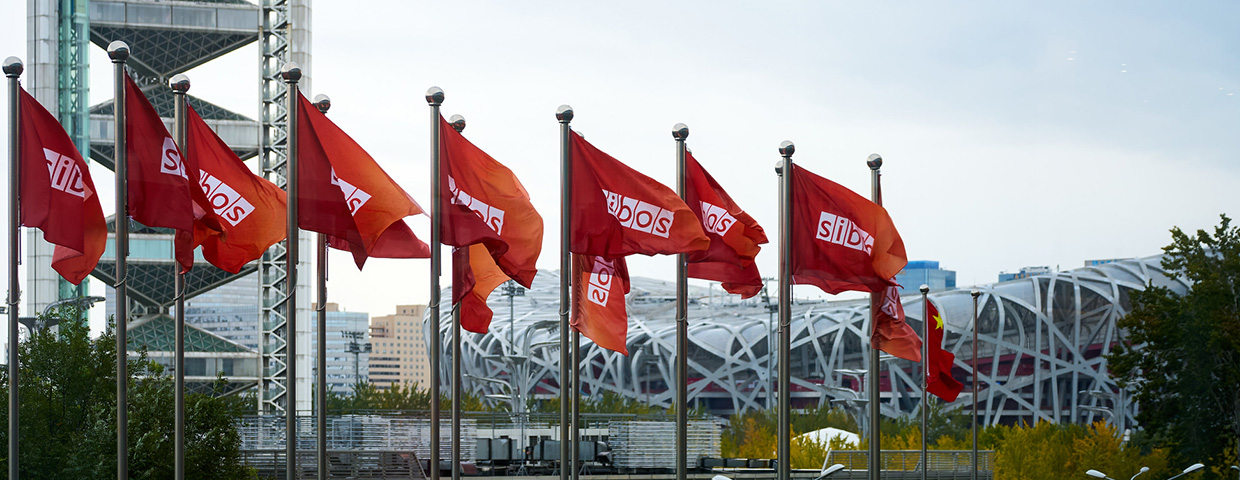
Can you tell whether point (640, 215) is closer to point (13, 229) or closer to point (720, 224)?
point (720, 224)

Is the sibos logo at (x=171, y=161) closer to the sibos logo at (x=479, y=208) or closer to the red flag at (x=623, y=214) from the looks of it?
the sibos logo at (x=479, y=208)

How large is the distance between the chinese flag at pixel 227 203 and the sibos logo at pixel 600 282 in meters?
4.90

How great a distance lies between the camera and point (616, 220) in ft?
66.7

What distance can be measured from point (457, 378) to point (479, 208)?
8.61ft

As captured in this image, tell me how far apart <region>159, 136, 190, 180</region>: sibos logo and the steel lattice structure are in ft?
263

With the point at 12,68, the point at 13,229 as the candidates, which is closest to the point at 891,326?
the point at 13,229

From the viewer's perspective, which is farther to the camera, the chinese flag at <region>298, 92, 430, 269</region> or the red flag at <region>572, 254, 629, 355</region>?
the red flag at <region>572, 254, 629, 355</region>

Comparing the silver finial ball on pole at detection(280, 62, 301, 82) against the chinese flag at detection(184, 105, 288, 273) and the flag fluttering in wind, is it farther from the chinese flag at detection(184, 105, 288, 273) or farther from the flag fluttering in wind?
the flag fluttering in wind

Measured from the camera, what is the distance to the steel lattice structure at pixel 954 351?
102 m

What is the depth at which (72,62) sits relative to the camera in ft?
190

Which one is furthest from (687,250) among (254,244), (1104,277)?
(1104,277)

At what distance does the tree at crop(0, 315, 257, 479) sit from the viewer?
2719 cm

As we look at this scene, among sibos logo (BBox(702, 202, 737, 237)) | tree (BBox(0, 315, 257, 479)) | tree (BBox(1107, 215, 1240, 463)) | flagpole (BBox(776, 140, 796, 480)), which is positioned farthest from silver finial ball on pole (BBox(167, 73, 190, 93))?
tree (BBox(1107, 215, 1240, 463))

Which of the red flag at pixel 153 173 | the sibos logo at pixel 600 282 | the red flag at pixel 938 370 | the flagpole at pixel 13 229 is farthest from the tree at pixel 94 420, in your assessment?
the red flag at pixel 938 370
